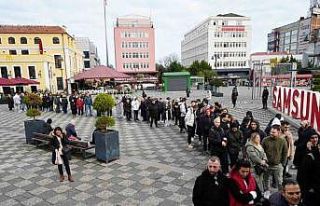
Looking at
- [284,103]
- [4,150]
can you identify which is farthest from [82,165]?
[284,103]

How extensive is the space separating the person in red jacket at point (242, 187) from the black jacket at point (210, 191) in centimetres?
11

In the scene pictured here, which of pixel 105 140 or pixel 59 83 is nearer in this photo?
pixel 105 140

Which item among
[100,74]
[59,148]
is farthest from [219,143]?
[100,74]

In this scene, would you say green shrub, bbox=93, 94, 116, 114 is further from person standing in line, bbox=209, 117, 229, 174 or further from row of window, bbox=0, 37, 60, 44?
row of window, bbox=0, 37, 60, 44

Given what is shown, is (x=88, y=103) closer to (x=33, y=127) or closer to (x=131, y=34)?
(x=33, y=127)

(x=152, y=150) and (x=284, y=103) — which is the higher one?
(x=284, y=103)

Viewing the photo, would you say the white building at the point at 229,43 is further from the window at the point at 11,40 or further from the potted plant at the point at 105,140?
the potted plant at the point at 105,140

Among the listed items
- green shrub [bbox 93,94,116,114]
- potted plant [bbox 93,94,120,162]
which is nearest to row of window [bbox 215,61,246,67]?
green shrub [bbox 93,94,116,114]

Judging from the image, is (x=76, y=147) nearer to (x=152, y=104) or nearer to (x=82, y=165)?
(x=82, y=165)

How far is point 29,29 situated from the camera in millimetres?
48125

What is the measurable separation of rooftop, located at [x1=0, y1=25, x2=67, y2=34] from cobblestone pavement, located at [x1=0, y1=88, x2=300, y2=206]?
1652 inches

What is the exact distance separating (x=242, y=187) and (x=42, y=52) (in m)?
49.6

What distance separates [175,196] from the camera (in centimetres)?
614

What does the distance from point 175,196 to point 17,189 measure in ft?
13.3
